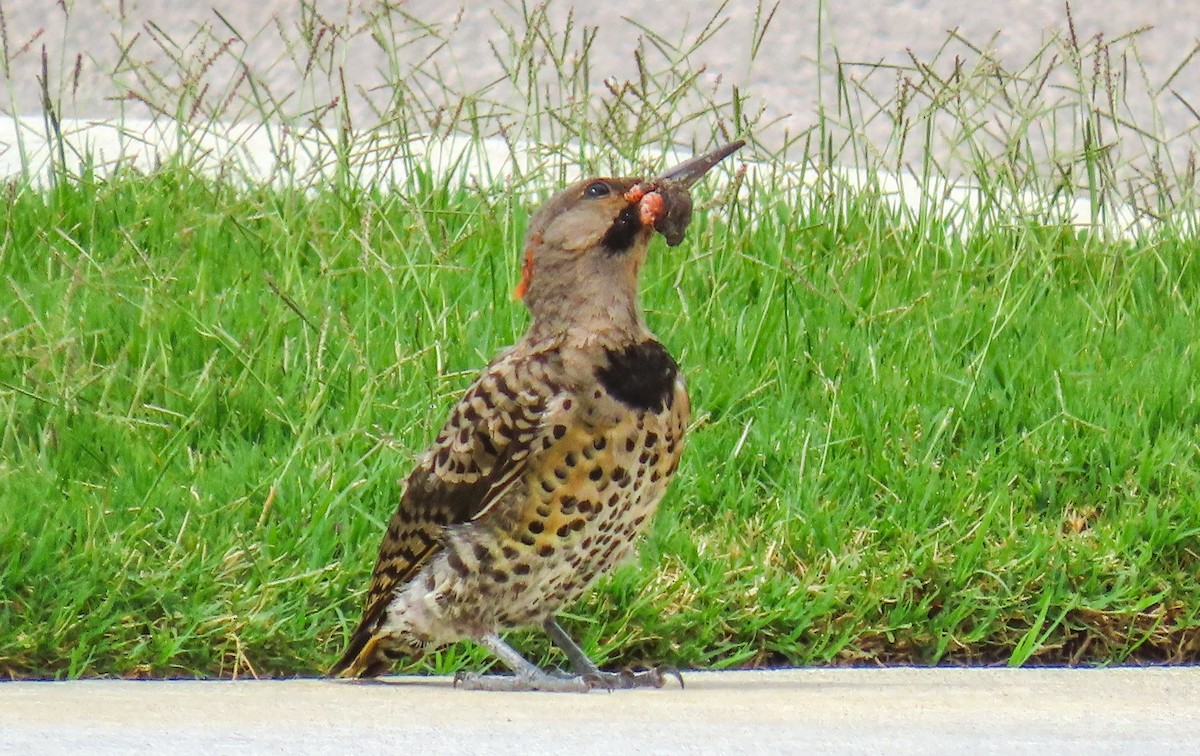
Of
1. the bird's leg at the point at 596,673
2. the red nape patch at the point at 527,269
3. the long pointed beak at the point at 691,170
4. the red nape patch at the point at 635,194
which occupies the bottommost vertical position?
the bird's leg at the point at 596,673

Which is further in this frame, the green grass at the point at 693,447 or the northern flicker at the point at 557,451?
the green grass at the point at 693,447

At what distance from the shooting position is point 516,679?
3615 millimetres

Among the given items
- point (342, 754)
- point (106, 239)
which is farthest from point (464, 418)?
point (106, 239)

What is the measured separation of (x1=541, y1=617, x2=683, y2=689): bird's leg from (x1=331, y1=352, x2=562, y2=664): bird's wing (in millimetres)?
330

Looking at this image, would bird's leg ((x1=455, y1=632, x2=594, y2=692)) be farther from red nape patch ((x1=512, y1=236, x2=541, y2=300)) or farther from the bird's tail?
red nape patch ((x1=512, y1=236, x2=541, y2=300))

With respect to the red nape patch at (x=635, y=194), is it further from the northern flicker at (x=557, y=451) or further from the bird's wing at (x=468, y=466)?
the bird's wing at (x=468, y=466)

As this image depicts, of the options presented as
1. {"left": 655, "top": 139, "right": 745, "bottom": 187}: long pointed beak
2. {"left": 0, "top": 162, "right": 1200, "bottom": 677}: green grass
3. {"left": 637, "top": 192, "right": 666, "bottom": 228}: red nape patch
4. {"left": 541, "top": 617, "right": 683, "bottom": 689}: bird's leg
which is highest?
{"left": 655, "top": 139, "right": 745, "bottom": 187}: long pointed beak

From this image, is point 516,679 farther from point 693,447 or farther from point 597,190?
point 693,447

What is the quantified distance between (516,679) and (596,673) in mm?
189

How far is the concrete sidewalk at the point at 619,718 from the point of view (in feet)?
9.11

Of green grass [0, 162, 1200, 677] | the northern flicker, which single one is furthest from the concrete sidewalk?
green grass [0, 162, 1200, 677]

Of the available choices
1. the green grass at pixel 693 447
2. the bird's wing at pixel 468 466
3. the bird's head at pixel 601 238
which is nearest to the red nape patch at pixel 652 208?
the bird's head at pixel 601 238

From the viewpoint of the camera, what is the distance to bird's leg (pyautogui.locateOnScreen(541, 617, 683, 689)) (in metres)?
3.65

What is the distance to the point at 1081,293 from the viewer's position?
6105mm
